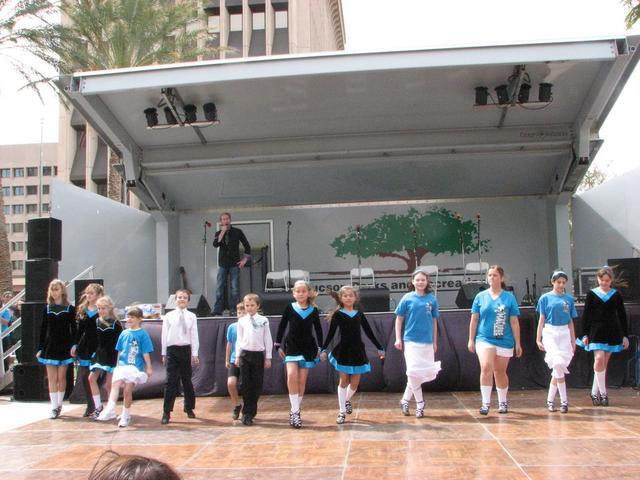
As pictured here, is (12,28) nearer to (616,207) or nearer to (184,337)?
(184,337)

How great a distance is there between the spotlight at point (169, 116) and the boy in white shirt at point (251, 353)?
4.85 m

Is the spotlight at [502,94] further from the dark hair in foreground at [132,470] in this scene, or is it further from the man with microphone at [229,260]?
A: the dark hair in foreground at [132,470]

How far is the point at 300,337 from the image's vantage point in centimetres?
787

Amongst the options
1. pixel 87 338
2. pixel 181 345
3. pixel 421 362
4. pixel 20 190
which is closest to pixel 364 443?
pixel 421 362

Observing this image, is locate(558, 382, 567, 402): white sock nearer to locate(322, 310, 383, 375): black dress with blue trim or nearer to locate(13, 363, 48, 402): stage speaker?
locate(322, 310, 383, 375): black dress with blue trim

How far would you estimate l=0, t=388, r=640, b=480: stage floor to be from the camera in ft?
17.8

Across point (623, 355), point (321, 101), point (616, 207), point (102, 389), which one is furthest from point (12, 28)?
point (623, 355)

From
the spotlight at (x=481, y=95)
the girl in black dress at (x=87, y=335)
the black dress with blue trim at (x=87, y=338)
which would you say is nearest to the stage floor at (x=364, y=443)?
the girl in black dress at (x=87, y=335)

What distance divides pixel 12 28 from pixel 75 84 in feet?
34.4

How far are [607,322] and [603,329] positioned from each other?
0.32 feet

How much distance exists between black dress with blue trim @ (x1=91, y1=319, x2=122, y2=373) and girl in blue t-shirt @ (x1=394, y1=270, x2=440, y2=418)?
11.5ft

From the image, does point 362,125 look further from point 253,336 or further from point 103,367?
point 103,367

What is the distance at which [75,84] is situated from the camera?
10320 mm

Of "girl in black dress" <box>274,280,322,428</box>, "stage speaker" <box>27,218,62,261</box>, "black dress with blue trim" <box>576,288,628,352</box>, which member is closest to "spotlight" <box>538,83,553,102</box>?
"black dress with blue trim" <box>576,288,628,352</box>
